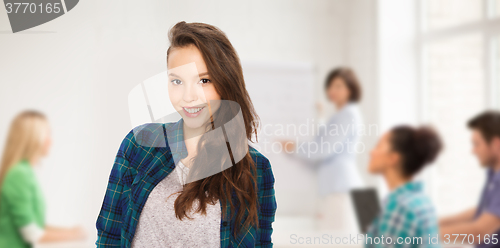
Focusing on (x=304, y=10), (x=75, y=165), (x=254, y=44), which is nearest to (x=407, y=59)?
(x=304, y=10)

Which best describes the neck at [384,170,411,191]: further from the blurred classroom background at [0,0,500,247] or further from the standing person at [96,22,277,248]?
the standing person at [96,22,277,248]

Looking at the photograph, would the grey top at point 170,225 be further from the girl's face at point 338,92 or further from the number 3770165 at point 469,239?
the number 3770165 at point 469,239

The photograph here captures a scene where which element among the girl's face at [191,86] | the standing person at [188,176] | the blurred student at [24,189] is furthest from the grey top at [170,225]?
the blurred student at [24,189]

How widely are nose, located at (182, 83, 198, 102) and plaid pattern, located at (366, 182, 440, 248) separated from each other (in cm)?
81

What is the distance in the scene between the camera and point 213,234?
1.93 ft

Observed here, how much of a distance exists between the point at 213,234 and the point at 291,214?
537 mm

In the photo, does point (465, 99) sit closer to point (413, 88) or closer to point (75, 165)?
point (413, 88)

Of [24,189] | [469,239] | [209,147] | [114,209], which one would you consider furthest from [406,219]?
[24,189]

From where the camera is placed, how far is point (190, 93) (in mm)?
598

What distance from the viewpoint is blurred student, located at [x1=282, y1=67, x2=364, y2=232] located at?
1132 mm

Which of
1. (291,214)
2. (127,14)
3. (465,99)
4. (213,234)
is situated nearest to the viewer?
(213,234)

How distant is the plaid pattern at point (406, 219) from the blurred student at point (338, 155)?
0.09 metres

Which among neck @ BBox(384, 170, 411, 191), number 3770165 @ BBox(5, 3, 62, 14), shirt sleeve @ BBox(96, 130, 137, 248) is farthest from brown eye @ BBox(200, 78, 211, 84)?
neck @ BBox(384, 170, 411, 191)

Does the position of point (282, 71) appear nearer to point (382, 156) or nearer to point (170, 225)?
point (382, 156)
